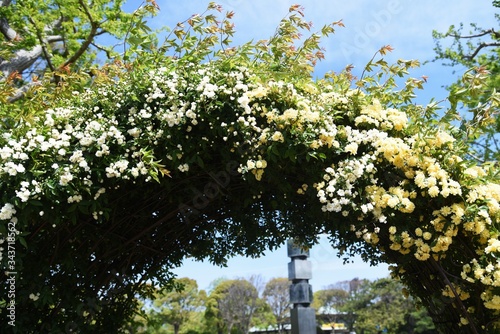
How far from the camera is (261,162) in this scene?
97.5 inches

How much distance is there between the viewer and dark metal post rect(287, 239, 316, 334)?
21.2 ft

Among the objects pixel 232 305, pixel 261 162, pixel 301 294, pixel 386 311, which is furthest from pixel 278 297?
pixel 261 162

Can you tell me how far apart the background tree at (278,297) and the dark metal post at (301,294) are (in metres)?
21.0

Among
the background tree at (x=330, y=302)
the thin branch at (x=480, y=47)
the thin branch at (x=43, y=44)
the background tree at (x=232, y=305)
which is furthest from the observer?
the background tree at (x=330, y=302)

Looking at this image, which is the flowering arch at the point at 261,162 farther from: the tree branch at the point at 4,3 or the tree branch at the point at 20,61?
the tree branch at the point at 4,3

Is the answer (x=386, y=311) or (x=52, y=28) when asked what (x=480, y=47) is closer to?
(x=52, y=28)

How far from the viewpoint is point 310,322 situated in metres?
6.51

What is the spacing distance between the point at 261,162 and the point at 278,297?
2612cm

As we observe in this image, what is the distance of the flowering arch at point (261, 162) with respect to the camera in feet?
8.14

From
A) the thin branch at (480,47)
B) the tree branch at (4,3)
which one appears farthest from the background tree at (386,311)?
the tree branch at (4,3)

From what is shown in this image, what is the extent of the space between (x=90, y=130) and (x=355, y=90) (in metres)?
1.51

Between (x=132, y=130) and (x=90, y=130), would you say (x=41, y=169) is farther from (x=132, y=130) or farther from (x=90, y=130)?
(x=132, y=130)

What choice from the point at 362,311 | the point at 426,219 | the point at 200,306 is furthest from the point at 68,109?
the point at 362,311

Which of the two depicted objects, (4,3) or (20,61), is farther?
(4,3)
